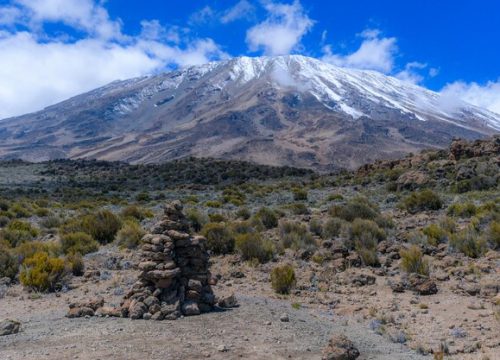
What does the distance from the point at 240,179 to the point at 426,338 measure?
1259 inches

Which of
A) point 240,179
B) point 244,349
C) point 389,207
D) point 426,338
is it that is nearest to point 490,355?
point 426,338

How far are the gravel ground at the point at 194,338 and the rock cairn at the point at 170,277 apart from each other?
23 cm

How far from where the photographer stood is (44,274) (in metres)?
8.59

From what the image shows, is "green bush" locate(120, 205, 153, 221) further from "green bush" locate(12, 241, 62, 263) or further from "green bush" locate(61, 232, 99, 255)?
"green bush" locate(12, 241, 62, 263)

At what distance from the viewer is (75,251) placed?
1107 centimetres

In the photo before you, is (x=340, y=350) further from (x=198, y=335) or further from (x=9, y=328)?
(x=9, y=328)

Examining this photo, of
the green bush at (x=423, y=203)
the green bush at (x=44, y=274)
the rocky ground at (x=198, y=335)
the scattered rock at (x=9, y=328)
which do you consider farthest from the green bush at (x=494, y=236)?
the scattered rock at (x=9, y=328)

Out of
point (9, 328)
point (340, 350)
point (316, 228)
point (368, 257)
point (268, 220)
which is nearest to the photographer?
point (340, 350)

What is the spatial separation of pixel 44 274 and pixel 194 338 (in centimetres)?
414

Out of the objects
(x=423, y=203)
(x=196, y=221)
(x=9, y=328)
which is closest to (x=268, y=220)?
(x=196, y=221)

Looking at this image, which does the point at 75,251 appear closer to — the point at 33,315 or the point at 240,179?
the point at 33,315

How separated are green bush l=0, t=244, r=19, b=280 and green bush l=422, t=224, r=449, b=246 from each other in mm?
9018

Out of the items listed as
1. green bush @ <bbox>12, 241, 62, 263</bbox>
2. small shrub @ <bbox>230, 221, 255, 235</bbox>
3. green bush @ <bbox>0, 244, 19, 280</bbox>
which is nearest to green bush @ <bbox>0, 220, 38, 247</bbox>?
green bush @ <bbox>12, 241, 62, 263</bbox>

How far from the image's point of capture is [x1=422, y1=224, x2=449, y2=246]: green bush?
36.8ft
